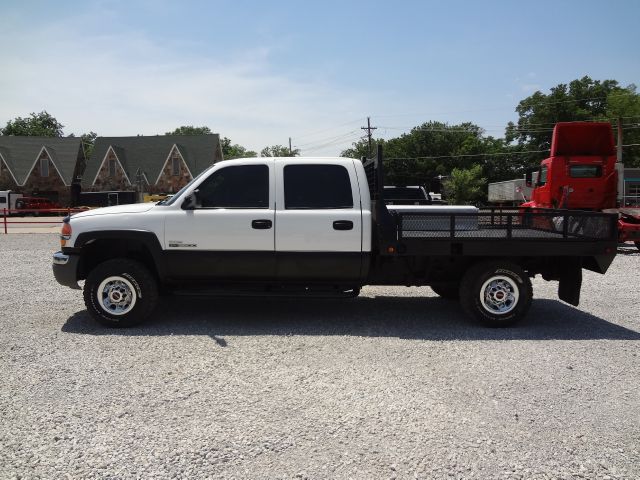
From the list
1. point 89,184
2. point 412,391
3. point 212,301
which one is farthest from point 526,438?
point 89,184

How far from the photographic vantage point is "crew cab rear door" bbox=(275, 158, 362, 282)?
5.75 m

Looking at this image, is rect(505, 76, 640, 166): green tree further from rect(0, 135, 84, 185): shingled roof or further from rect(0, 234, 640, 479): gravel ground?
rect(0, 234, 640, 479): gravel ground

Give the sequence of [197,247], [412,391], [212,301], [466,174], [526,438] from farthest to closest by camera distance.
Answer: [466,174], [212,301], [197,247], [412,391], [526,438]

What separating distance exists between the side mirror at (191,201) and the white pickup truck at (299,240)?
0.04 feet

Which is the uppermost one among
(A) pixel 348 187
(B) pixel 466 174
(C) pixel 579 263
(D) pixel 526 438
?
(B) pixel 466 174

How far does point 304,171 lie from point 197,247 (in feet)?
5.18

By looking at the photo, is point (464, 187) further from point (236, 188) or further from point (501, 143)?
point (236, 188)

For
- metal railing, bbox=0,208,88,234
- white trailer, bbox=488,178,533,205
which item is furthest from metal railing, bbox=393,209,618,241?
white trailer, bbox=488,178,533,205

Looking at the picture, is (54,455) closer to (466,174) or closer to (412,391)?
(412,391)

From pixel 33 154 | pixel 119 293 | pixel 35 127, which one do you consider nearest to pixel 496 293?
pixel 119 293

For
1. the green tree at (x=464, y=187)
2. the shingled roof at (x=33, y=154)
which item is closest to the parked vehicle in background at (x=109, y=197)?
the shingled roof at (x=33, y=154)

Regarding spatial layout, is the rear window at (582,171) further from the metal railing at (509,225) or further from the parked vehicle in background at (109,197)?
the parked vehicle in background at (109,197)

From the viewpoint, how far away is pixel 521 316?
5.87 metres

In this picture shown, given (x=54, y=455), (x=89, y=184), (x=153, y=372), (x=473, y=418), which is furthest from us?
(x=89, y=184)
